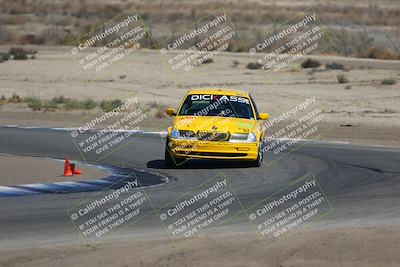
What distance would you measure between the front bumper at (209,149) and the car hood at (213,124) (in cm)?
26

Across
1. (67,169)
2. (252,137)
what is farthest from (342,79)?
(67,169)

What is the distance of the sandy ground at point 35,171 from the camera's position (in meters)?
16.5

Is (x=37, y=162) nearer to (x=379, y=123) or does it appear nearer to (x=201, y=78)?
(x=379, y=123)

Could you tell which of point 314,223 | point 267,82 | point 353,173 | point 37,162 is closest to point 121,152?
point 37,162

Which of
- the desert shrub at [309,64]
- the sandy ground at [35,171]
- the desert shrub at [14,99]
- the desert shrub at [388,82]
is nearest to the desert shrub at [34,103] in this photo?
the desert shrub at [14,99]

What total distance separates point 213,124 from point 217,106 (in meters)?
0.90

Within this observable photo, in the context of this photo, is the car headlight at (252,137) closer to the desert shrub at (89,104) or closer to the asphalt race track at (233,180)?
the asphalt race track at (233,180)

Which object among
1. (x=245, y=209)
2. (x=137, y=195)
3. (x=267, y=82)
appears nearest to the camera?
(x=245, y=209)

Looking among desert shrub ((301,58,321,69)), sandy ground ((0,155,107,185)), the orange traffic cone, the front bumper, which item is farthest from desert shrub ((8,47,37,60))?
the orange traffic cone

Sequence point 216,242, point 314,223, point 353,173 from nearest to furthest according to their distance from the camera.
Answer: point 216,242 < point 314,223 < point 353,173

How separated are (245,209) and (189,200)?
39.4 inches

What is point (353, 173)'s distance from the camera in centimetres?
1831

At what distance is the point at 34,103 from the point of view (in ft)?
110

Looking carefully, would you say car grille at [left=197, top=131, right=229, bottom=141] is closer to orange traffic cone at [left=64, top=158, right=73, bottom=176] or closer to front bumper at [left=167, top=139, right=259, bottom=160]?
front bumper at [left=167, top=139, right=259, bottom=160]
